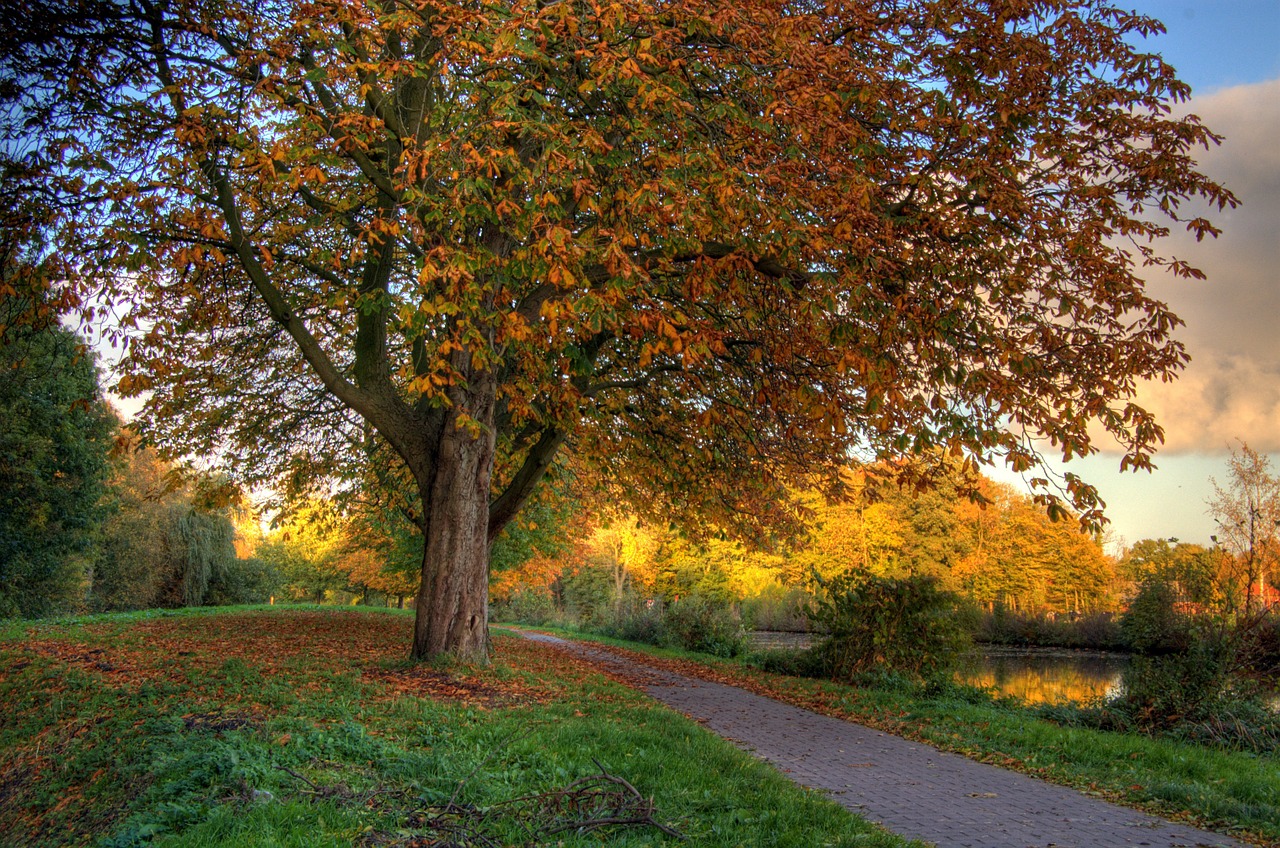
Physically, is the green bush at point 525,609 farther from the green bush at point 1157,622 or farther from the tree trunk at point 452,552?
the tree trunk at point 452,552

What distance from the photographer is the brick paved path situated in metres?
5.29

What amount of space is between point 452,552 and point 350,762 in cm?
514

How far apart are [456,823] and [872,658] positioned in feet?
38.4

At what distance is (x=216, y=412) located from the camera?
13.7 metres

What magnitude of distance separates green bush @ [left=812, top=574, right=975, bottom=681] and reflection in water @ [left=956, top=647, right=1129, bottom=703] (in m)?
0.93

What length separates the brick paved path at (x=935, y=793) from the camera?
5.29m

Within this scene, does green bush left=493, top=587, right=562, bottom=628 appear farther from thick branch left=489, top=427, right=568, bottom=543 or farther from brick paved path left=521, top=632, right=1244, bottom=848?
brick paved path left=521, top=632, right=1244, bottom=848

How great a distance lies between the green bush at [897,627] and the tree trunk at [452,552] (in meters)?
7.23

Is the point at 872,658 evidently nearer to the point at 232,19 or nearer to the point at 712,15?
the point at 712,15

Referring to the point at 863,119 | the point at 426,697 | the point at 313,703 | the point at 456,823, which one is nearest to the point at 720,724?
the point at 426,697

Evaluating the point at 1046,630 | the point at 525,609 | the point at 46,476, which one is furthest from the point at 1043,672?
the point at 46,476

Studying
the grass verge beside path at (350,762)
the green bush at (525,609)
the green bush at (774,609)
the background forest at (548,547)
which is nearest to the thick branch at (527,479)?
the background forest at (548,547)

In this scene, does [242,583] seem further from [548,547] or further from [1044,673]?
[1044,673]

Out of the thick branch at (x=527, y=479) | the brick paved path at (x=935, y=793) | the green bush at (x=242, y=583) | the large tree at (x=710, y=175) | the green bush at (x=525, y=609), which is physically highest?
the large tree at (x=710, y=175)
